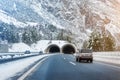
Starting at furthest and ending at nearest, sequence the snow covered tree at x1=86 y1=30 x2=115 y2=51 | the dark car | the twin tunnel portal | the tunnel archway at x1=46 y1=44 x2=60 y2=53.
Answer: the tunnel archway at x1=46 y1=44 x2=60 y2=53 → the twin tunnel portal → the snow covered tree at x1=86 y1=30 x2=115 y2=51 → the dark car

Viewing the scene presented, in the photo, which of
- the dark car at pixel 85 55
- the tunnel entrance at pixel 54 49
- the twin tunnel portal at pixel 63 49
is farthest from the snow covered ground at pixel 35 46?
the dark car at pixel 85 55

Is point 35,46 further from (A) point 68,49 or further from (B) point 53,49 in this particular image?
(A) point 68,49

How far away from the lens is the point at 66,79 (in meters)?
16.2

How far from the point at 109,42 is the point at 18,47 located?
1875 inches

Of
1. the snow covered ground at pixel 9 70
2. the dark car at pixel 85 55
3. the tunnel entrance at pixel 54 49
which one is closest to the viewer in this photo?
the snow covered ground at pixel 9 70

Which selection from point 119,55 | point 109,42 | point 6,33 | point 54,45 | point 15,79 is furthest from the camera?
point 6,33

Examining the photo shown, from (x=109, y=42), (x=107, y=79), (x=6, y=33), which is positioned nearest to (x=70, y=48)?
(x=109, y=42)

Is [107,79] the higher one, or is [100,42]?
[100,42]

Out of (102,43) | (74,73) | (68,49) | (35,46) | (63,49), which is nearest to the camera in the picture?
(74,73)

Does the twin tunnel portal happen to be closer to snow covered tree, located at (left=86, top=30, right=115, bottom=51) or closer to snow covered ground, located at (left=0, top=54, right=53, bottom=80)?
snow covered tree, located at (left=86, top=30, right=115, bottom=51)

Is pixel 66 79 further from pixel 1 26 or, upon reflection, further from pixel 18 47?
pixel 1 26

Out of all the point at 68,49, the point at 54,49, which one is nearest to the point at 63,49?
the point at 68,49

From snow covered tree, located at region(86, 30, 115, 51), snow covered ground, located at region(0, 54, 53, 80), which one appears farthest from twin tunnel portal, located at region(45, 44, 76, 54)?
snow covered ground, located at region(0, 54, 53, 80)

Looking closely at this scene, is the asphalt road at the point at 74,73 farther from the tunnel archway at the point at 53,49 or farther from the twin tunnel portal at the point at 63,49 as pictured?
the tunnel archway at the point at 53,49
